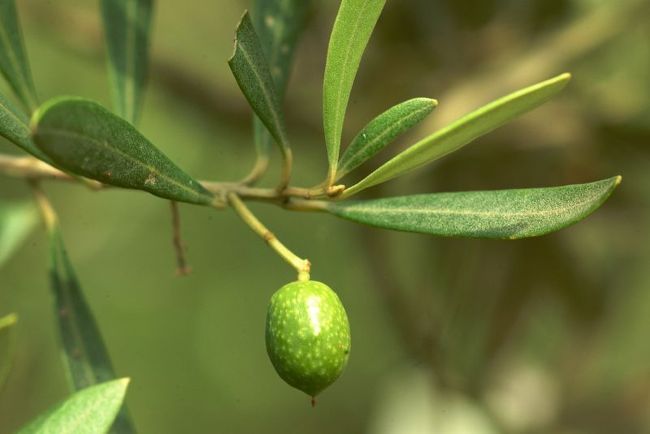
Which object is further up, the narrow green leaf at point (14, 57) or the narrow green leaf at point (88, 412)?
the narrow green leaf at point (14, 57)

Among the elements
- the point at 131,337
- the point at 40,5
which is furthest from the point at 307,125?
the point at 131,337

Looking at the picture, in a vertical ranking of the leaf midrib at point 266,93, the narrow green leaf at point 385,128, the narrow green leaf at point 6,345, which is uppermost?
the leaf midrib at point 266,93

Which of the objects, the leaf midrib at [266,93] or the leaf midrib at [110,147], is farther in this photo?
the leaf midrib at [266,93]

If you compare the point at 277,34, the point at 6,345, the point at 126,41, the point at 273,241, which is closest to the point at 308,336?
the point at 273,241

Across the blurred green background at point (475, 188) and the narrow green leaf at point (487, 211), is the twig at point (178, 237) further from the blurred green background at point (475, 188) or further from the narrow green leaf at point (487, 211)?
the blurred green background at point (475, 188)

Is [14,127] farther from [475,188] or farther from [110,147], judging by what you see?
[475,188]

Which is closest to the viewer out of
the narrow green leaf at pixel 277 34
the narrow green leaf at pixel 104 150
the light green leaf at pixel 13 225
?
the narrow green leaf at pixel 104 150

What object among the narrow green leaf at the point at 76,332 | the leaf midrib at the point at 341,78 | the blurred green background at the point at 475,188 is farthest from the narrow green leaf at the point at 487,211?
the blurred green background at the point at 475,188
